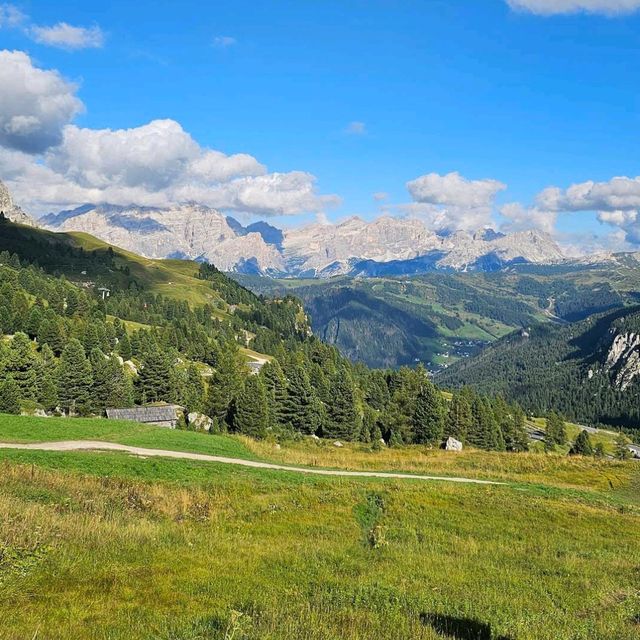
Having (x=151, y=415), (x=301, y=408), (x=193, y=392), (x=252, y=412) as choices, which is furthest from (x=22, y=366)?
(x=301, y=408)

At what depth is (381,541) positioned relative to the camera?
20516 mm

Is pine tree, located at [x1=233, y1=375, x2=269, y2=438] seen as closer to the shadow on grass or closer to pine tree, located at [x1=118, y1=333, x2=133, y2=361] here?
pine tree, located at [x1=118, y1=333, x2=133, y2=361]

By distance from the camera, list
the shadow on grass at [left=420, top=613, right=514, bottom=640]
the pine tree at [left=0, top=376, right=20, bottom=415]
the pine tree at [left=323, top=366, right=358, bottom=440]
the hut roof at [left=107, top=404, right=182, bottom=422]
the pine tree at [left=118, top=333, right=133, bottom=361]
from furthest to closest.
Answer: the pine tree at [left=118, top=333, right=133, bottom=361] → the pine tree at [left=323, top=366, right=358, bottom=440] → the hut roof at [left=107, top=404, right=182, bottom=422] → the pine tree at [left=0, top=376, right=20, bottom=415] → the shadow on grass at [left=420, top=613, right=514, bottom=640]

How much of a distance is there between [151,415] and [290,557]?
72.2m

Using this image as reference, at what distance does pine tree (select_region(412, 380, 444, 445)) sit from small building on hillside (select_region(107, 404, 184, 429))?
47.7 m

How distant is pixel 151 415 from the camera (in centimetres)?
8419

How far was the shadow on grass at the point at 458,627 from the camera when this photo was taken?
1152cm

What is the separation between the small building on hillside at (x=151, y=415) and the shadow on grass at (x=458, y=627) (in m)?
75.7

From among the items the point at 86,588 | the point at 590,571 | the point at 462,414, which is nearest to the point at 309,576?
the point at 86,588

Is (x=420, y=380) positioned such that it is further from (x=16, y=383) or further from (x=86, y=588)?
(x=86, y=588)

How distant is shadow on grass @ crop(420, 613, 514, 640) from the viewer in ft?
37.8

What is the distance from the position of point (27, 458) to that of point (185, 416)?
6407 centimetres

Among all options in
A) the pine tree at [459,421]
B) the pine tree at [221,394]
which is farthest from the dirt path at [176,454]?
the pine tree at [459,421]

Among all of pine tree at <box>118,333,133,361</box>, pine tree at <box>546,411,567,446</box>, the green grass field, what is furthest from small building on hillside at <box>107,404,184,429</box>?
pine tree at <box>546,411,567,446</box>
